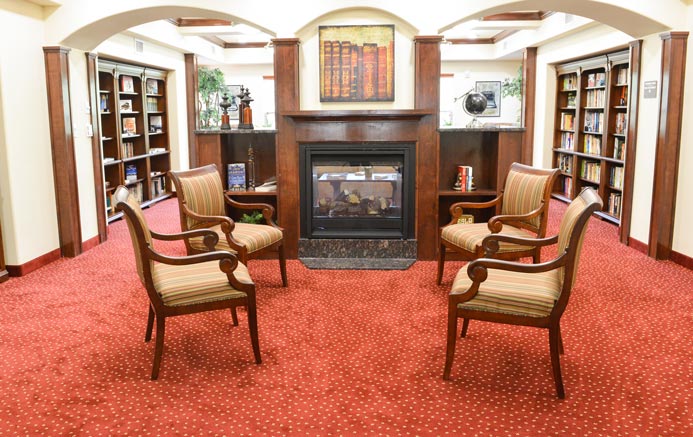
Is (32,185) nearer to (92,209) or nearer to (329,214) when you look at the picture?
(92,209)

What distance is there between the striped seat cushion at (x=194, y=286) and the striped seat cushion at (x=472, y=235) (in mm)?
1765

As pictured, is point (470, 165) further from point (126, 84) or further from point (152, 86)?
point (152, 86)

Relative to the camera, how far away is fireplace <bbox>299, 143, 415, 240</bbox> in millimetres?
5613

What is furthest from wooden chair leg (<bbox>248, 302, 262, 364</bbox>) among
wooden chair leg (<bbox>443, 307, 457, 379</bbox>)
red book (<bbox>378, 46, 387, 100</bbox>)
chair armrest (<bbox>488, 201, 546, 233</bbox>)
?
red book (<bbox>378, 46, 387, 100</bbox>)

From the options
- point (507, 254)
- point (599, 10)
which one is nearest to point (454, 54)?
point (599, 10)

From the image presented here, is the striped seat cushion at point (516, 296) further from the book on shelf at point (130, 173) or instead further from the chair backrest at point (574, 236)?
the book on shelf at point (130, 173)

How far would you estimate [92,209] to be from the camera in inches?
252

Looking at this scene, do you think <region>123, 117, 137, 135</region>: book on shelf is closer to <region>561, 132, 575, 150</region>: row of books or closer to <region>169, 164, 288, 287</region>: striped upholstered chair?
<region>169, 164, 288, 287</region>: striped upholstered chair

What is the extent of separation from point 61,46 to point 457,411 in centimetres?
470

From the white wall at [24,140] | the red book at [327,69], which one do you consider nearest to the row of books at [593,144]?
the red book at [327,69]

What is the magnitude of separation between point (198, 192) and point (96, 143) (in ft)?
7.19

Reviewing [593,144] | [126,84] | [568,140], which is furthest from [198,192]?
[568,140]

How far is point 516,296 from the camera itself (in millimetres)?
3082

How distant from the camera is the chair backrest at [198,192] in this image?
4.68 metres
